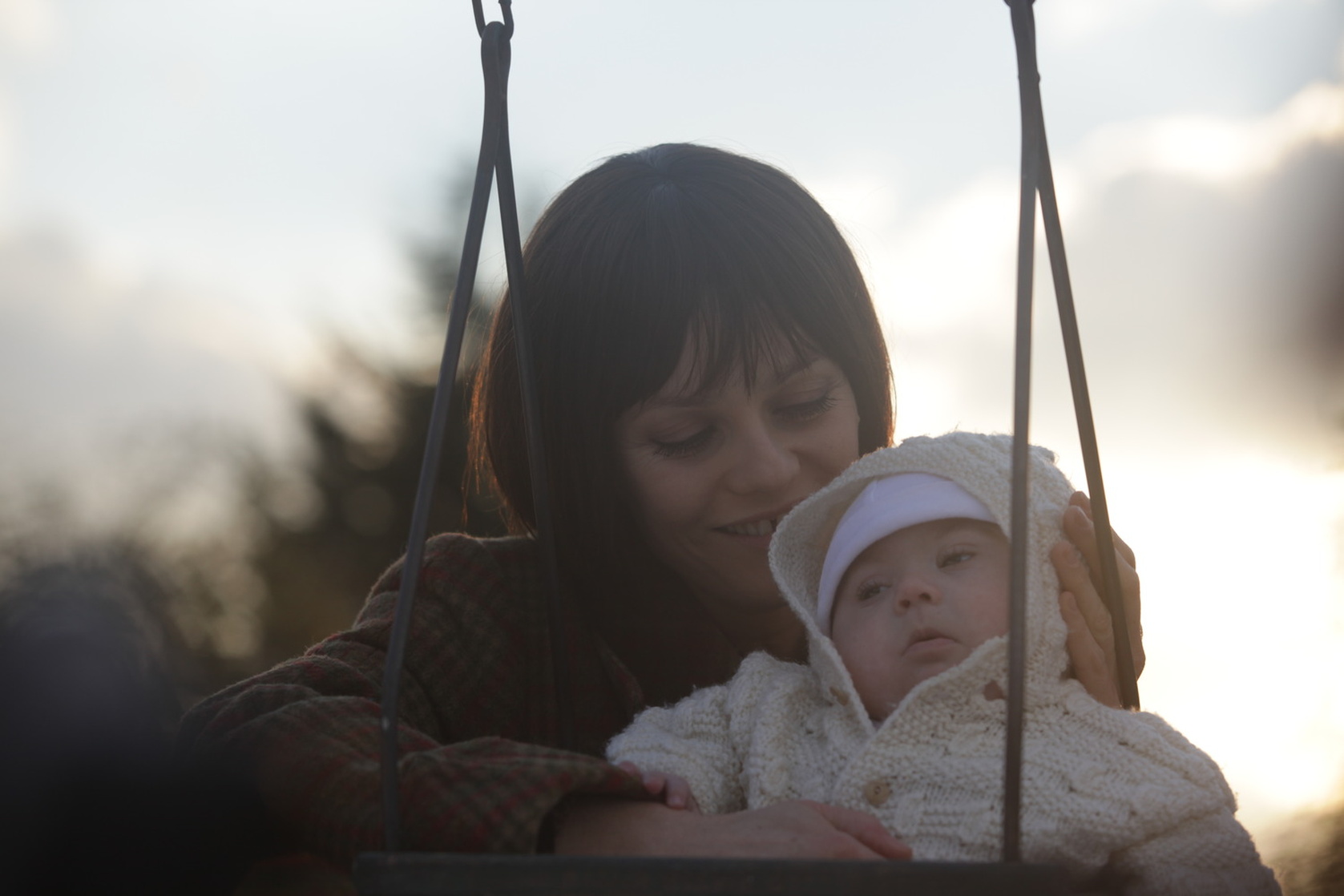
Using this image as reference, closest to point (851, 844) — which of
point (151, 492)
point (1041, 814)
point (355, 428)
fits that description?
point (1041, 814)

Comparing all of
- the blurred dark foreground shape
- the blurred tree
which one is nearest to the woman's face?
the blurred dark foreground shape

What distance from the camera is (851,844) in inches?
37.4

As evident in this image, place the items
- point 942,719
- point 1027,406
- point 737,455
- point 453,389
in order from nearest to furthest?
point 1027,406 → point 453,389 → point 942,719 → point 737,455

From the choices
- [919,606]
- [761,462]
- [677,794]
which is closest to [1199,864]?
[919,606]

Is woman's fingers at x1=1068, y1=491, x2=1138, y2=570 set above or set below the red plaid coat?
above

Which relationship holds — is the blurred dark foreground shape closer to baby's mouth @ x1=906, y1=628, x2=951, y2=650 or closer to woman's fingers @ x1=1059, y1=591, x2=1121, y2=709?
baby's mouth @ x1=906, y1=628, x2=951, y2=650

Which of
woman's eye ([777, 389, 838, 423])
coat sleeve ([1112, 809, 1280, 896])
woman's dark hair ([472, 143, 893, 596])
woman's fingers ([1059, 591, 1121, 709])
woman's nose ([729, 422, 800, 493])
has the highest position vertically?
woman's dark hair ([472, 143, 893, 596])

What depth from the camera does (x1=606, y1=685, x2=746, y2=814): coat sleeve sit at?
1352mm

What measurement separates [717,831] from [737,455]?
28.9 inches

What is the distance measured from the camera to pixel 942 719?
1283 millimetres

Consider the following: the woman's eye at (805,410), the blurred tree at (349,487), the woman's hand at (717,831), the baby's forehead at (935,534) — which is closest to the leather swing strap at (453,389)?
the woman's hand at (717,831)

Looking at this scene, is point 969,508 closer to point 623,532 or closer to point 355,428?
point 623,532

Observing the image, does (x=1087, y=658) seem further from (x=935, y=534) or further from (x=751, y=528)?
(x=751, y=528)

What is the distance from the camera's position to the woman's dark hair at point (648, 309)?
1.72 m
